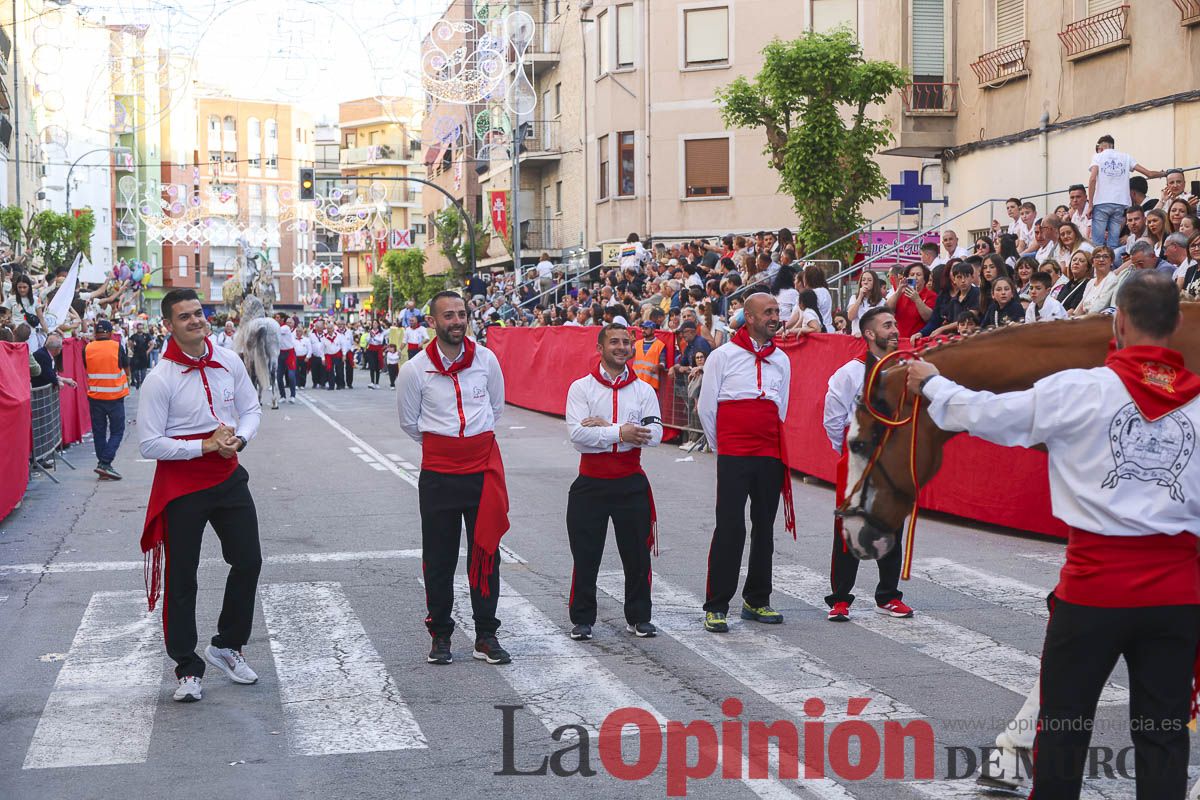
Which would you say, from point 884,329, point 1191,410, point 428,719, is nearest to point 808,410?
point 884,329

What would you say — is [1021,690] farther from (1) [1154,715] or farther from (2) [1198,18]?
(2) [1198,18]

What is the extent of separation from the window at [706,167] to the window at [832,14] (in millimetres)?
3856

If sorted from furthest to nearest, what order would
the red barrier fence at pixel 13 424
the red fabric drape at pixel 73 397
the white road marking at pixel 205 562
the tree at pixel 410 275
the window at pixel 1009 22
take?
1. the tree at pixel 410 275
2. the window at pixel 1009 22
3. the red fabric drape at pixel 73 397
4. the red barrier fence at pixel 13 424
5. the white road marking at pixel 205 562

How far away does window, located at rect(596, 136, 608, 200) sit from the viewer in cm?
4178

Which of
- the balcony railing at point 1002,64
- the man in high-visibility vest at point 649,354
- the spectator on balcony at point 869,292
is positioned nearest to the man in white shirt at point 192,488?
the spectator on balcony at point 869,292

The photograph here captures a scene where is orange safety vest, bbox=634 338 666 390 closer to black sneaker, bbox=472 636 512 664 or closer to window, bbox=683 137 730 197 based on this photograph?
black sneaker, bbox=472 636 512 664

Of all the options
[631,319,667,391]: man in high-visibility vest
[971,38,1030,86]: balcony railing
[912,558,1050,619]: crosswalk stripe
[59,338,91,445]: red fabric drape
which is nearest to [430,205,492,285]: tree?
[59,338,91,445]: red fabric drape

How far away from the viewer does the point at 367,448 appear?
68.1 feet

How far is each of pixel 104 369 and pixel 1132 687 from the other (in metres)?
15.6

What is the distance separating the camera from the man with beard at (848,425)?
8.45 meters

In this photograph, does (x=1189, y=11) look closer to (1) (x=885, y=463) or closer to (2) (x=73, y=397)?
(1) (x=885, y=463)

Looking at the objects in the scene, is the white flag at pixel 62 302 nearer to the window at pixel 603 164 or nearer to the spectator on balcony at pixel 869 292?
the spectator on balcony at pixel 869 292

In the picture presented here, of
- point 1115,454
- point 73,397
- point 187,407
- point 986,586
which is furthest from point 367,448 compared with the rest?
point 1115,454

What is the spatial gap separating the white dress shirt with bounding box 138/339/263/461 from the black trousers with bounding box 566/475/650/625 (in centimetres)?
203
